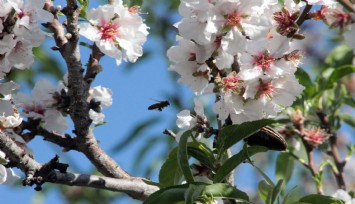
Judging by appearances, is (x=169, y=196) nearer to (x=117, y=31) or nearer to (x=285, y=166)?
(x=117, y=31)

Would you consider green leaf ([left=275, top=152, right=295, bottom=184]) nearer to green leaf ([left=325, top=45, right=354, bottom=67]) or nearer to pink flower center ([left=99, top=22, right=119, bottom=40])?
green leaf ([left=325, top=45, right=354, bottom=67])

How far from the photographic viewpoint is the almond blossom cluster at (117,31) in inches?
123

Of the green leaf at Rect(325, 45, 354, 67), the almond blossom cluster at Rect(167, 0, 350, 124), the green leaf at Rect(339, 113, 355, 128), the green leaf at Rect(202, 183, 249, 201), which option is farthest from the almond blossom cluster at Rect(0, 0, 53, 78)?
the green leaf at Rect(325, 45, 354, 67)

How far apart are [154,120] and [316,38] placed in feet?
8.37

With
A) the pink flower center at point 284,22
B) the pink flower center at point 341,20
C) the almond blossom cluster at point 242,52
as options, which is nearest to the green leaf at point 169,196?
the almond blossom cluster at point 242,52

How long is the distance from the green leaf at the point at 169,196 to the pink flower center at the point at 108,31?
2.80ft

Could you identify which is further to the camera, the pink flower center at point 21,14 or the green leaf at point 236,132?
the pink flower center at point 21,14

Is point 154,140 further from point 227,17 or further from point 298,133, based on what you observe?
point 227,17

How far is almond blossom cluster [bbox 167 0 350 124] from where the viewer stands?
2699 millimetres

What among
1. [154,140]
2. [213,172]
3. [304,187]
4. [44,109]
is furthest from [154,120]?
[213,172]

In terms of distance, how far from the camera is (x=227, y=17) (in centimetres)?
269

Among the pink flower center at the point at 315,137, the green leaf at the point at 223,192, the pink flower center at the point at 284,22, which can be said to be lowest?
the pink flower center at the point at 315,137

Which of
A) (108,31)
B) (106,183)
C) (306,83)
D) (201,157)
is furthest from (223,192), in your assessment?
(306,83)

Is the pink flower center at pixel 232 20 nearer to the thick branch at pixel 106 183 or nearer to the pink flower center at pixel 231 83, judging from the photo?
the pink flower center at pixel 231 83
